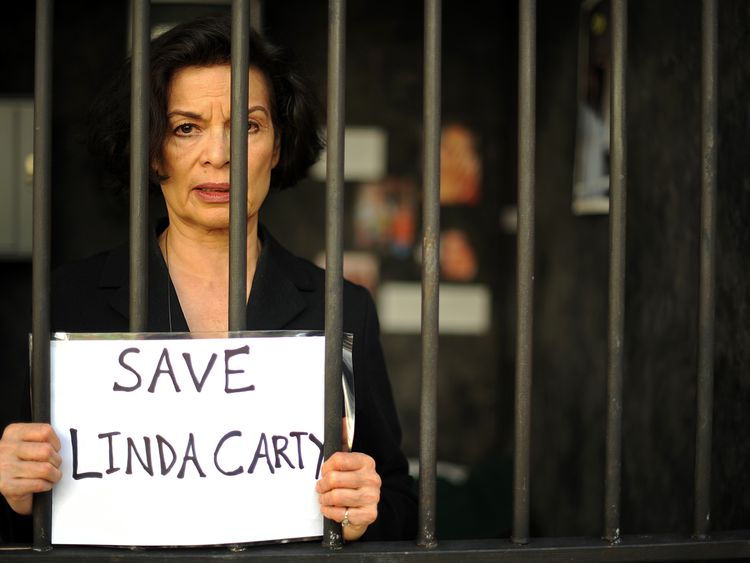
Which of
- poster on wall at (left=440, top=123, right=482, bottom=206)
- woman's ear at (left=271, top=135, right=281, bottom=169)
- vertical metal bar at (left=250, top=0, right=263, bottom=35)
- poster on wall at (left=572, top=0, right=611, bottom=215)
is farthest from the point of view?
poster on wall at (left=440, top=123, right=482, bottom=206)

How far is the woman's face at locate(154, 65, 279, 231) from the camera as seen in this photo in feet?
4.33

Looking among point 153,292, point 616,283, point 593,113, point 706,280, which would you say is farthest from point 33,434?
point 593,113

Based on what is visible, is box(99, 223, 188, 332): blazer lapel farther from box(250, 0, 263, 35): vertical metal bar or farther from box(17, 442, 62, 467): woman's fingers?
box(250, 0, 263, 35): vertical metal bar

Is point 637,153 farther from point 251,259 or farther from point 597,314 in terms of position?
point 251,259

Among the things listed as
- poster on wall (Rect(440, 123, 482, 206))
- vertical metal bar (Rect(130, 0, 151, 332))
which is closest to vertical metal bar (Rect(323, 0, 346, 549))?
vertical metal bar (Rect(130, 0, 151, 332))

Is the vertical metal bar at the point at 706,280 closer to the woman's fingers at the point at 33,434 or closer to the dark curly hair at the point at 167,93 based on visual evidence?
the dark curly hair at the point at 167,93

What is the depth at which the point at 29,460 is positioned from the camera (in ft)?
3.23

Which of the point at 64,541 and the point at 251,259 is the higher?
the point at 251,259

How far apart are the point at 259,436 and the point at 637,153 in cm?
142

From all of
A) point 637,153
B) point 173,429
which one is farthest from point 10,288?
point 173,429

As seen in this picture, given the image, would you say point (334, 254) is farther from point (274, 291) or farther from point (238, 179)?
point (274, 291)

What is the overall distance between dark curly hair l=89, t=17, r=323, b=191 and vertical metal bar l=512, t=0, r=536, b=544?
505mm

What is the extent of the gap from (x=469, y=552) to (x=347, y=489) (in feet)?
0.57

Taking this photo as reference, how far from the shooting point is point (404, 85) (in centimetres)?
355
